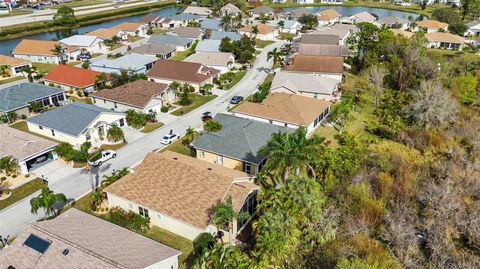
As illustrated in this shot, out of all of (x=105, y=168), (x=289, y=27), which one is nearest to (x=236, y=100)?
(x=105, y=168)

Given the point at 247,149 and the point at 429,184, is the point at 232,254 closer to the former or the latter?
the point at 247,149

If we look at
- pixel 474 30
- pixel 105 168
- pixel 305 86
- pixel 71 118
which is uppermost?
pixel 474 30

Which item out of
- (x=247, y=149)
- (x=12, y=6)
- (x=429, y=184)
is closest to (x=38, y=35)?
(x=12, y=6)

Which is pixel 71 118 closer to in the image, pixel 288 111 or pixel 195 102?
pixel 195 102

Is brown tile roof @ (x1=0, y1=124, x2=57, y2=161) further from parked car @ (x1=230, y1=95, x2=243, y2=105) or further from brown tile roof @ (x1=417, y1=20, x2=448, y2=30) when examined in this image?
brown tile roof @ (x1=417, y1=20, x2=448, y2=30)

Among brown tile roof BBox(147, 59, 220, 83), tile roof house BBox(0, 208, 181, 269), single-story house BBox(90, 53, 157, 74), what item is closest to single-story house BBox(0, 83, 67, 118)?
single-story house BBox(90, 53, 157, 74)

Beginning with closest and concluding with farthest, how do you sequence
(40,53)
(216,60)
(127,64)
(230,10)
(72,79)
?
(72,79)
(127,64)
(216,60)
(40,53)
(230,10)
